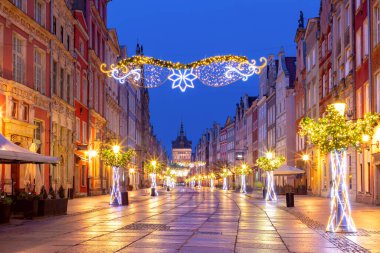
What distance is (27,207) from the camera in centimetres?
2362

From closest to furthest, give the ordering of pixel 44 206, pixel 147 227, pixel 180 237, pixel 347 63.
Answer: pixel 180 237
pixel 147 227
pixel 44 206
pixel 347 63

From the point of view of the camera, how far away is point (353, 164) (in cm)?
3888

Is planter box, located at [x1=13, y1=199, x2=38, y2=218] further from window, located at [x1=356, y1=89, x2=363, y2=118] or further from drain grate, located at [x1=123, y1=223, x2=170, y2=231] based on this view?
window, located at [x1=356, y1=89, x2=363, y2=118]

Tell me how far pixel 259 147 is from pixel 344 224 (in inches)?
3088

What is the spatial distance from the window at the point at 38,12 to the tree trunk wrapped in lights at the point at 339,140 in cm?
2181

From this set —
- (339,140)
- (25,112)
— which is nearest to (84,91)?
(25,112)

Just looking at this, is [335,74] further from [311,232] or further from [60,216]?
[311,232]

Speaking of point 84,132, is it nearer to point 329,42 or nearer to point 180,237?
point 329,42

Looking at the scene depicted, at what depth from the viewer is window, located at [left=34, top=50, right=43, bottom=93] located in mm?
36219

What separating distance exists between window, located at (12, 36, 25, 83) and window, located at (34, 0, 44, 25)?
3.34 metres

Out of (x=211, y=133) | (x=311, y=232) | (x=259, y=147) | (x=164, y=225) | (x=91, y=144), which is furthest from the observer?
(x=211, y=133)

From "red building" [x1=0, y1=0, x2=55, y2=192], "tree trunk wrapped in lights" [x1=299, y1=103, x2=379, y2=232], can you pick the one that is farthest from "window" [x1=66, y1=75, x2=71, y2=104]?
"tree trunk wrapped in lights" [x1=299, y1=103, x2=379, y2=232]

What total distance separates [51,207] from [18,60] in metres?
10.9

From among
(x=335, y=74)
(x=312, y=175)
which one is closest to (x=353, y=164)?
(x=335, y=74)
